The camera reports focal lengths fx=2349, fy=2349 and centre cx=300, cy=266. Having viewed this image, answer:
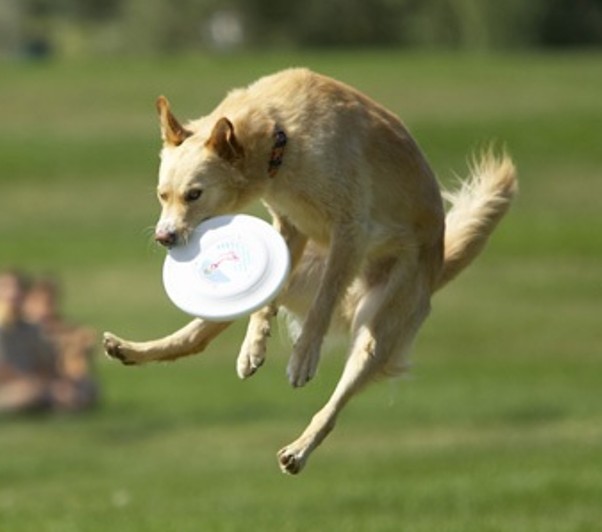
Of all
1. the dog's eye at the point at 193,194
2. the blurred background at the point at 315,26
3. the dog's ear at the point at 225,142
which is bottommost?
the blurred background at the point at 315,26

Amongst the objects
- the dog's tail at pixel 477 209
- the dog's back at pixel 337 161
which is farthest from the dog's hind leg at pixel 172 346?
the dog's tail at pixel 477 209

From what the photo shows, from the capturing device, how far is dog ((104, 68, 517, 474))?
28.0 feet

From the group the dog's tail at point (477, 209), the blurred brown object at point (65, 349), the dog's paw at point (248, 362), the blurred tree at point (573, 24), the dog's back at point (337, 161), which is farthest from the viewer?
the blurred tree at point (573, 24)

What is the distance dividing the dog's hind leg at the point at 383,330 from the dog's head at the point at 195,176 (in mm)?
839

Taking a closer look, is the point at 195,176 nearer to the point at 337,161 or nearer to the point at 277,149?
the point at 277,149

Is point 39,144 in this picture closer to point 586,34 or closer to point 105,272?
point 105,272

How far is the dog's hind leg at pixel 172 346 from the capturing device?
9086 mm

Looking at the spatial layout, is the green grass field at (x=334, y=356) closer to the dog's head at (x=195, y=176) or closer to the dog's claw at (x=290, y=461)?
the dog's claw at (x=290, y=461)

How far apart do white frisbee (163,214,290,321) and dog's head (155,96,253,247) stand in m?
0.07

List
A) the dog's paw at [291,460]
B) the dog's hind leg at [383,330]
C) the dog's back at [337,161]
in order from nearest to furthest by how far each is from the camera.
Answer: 1. the dog's paw at [291,460]
2. the dog's back at [337,161]
3. the dog's hind leg at [383,330]

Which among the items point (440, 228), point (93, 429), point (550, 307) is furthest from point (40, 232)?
point (440, 228)

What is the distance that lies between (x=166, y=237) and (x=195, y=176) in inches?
9.9

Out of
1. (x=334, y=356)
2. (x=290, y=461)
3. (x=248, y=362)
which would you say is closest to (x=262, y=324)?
(x=248, y=362)

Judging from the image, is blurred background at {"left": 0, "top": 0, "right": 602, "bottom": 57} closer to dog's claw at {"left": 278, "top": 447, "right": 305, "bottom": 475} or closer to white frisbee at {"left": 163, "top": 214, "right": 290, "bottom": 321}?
white frisbee at {"left": 163, "top": 214, "right": 290, "bottom": 321}
